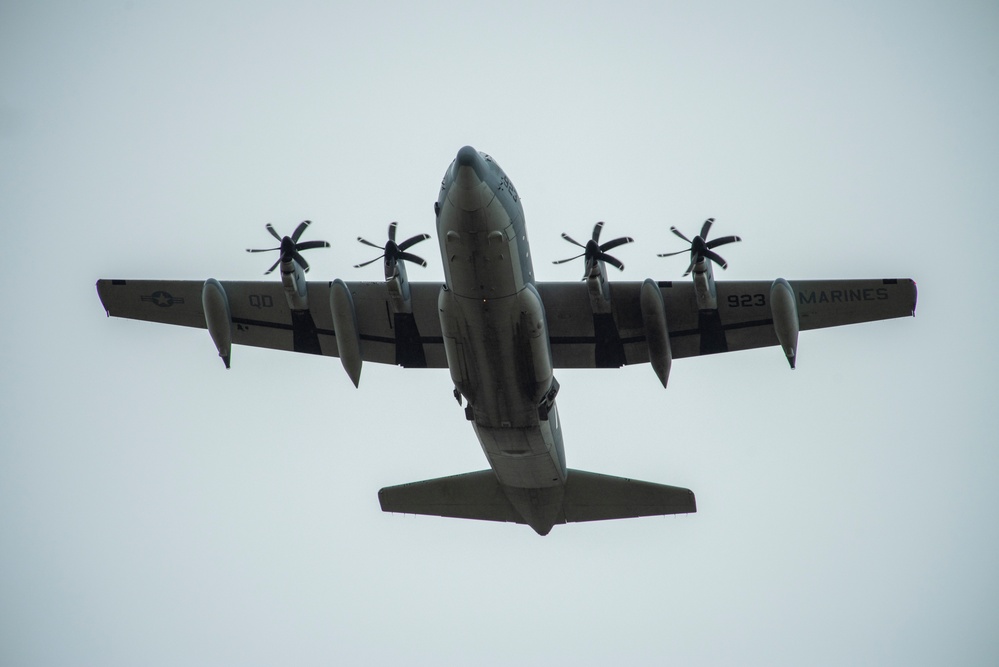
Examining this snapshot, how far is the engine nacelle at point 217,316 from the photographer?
24.2 meters

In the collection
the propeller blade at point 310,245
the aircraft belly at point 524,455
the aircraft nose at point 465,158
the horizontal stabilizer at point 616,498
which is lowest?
the horizontal stabilizer at point 616,498

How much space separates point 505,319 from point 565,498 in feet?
25.9

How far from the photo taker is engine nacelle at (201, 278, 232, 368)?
79.6 feet

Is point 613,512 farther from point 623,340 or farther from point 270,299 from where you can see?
point 270,299

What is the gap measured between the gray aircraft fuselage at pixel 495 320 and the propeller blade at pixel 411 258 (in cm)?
193

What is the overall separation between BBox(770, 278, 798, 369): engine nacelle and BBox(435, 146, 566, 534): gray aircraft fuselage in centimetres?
549

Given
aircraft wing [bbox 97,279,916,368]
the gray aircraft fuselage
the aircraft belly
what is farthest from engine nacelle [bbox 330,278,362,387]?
the aircraft belly

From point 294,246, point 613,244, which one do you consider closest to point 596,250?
point 613,244

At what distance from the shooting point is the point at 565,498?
27.9 m

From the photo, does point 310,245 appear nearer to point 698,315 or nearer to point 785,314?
point 698,315

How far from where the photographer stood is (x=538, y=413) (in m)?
24.3

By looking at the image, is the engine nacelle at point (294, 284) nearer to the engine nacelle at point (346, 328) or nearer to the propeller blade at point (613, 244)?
the engine nacelle at point (346, 328)

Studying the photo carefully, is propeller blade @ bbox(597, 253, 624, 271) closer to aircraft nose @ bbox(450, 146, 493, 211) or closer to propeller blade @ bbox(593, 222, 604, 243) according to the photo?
propeller blade @ bbox(593, 222, 604, 243)

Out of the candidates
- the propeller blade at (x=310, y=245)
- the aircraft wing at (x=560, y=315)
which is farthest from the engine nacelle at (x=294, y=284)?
the aircraft wing at (x=560, y=315)
